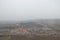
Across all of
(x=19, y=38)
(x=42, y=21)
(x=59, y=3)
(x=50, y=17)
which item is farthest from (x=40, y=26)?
(x=59, y=3)

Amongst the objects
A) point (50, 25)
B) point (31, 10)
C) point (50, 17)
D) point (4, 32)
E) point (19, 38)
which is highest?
point (31, 10)

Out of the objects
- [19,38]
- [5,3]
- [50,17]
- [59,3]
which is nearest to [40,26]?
[50,17]

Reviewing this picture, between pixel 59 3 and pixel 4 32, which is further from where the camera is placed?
pixel 59 3

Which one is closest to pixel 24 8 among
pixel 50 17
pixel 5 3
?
pixel 5 3

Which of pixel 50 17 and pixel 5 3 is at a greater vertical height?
pixel 5 3

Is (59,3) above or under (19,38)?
above

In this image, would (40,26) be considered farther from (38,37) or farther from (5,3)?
(5,3)

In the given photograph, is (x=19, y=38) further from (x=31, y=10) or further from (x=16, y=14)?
(x=31, y=10)

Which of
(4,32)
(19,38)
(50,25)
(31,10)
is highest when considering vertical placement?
(31,10)
